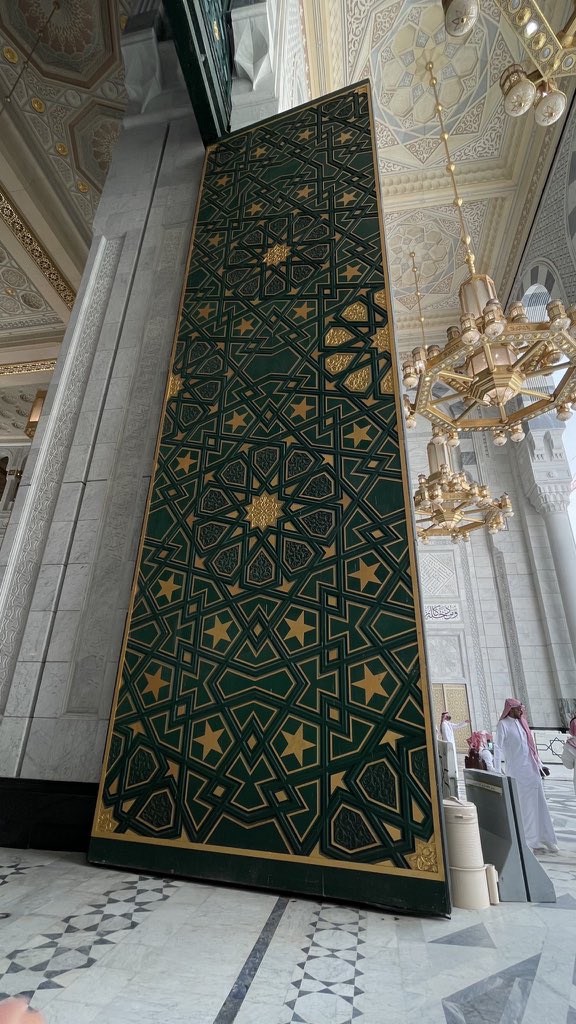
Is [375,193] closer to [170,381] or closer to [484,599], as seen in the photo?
[170,381]

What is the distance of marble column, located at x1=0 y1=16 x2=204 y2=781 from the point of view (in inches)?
75.6

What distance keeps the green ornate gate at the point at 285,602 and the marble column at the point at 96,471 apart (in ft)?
0.60

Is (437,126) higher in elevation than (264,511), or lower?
higher

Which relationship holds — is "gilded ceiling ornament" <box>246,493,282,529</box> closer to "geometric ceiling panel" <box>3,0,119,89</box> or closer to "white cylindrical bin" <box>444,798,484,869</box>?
"white cylindrical bin" <box>444,798,484,869</box>

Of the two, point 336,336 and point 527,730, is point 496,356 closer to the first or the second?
point 336,336

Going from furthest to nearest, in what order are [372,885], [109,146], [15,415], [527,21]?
[15,415]
[109,146]
[527,21]
[372,885]

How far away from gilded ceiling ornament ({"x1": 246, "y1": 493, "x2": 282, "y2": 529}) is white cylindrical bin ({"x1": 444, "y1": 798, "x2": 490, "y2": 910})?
1094mm

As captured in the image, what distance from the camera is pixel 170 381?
7.76 ft

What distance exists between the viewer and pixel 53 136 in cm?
461

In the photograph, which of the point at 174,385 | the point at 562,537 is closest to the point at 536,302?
the point at 562,537

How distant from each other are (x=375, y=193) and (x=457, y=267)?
5658 mm

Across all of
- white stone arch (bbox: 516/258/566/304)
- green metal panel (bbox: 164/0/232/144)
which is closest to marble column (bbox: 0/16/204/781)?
green metal panel (bbox: 164/0/232/144)

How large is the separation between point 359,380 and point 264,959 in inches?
70.0

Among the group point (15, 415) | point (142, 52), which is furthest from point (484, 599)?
point (15, 415)
